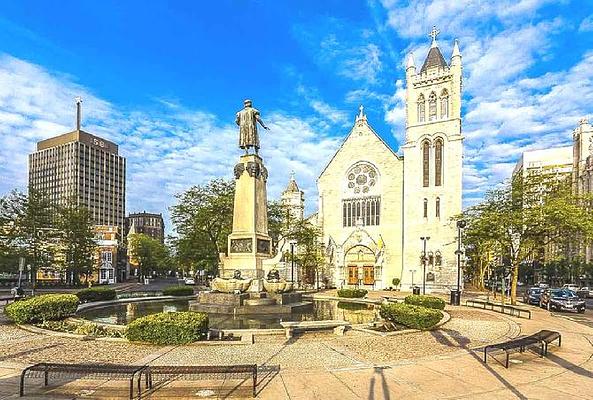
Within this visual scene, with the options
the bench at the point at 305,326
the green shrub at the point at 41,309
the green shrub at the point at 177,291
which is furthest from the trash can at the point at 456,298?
the green shrub at the point at 41,309

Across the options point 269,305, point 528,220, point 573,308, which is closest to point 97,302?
point 269,305

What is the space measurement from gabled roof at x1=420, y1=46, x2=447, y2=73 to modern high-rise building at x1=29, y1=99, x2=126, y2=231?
116464 millimetres

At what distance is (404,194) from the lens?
1997 inches

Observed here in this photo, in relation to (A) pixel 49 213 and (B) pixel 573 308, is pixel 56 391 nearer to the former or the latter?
(B) pixel 573 308

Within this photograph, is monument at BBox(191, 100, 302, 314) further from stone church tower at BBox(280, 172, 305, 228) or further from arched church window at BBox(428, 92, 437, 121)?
stone church tower at BBox(280, 172, 305, 228)

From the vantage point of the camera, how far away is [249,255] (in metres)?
18.8

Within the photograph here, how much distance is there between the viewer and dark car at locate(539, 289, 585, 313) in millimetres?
25734

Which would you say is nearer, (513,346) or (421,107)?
(513,346)

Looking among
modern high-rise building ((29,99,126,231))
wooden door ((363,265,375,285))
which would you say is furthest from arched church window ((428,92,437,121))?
modern high-rise building ((29,99,126,231))

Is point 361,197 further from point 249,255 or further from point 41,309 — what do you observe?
point 41,309

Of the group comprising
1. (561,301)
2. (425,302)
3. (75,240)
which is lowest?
(561,301)

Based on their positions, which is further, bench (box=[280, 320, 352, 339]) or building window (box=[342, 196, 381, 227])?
building window (box=[342, 196, 381, 227])

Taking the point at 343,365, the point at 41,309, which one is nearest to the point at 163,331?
the point at 343,365

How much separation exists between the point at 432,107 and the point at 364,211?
15.7 meters
